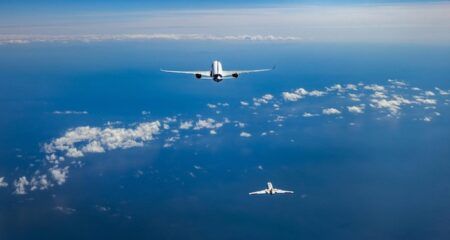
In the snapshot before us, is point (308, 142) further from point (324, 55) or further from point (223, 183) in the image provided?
point (324, 55)

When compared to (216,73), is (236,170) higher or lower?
lower

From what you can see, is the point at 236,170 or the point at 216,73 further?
the point at 236,170

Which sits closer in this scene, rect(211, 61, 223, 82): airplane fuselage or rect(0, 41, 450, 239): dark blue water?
rect(211, 61, 223, 82): airplane fuselage

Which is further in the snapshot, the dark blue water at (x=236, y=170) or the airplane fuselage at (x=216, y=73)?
the dark blue water at (x=236, y=170)

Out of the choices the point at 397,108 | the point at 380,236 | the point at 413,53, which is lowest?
the point at 380,236

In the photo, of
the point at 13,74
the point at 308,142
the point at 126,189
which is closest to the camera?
the point at 126,189

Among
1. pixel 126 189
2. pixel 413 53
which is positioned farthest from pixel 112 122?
pixel 413 53

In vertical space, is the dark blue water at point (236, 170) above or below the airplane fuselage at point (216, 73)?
below

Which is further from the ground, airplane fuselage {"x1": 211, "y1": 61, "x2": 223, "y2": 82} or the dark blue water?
airplane fuselage {"x1": 211, "y1": 61, "x2": 223, "y2": 82}
